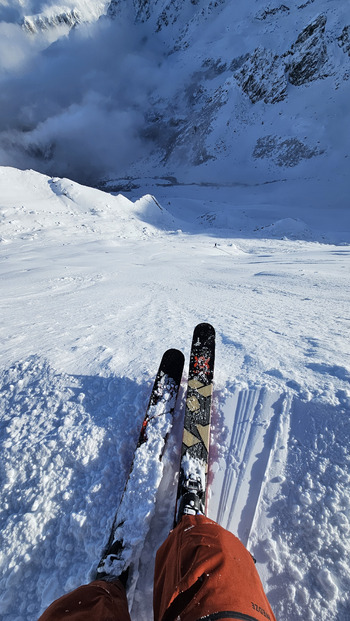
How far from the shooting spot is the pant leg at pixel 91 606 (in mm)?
1029

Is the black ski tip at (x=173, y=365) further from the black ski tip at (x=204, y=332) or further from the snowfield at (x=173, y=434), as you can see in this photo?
the black ski tip at (x=204, y=332)

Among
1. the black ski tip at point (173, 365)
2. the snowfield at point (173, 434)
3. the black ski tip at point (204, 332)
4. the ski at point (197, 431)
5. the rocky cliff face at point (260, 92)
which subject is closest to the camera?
the snowfield at point (173, 434)

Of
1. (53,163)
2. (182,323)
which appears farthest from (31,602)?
(53,163)

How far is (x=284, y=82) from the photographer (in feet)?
174

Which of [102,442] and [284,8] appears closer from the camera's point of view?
[102,442]

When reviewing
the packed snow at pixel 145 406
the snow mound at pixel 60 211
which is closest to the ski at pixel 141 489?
the packed snow at pixel 145 406

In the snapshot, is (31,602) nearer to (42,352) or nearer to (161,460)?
(161,460)

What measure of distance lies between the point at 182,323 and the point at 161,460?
2031 mm

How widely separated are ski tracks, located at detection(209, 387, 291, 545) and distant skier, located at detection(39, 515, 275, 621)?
0.37m

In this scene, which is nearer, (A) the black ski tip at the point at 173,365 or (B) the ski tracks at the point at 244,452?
(B) the ski tracks at the point at 244,452

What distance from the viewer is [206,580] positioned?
105 cm

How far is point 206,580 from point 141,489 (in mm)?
676

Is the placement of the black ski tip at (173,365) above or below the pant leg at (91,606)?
above

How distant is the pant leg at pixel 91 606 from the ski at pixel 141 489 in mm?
172
